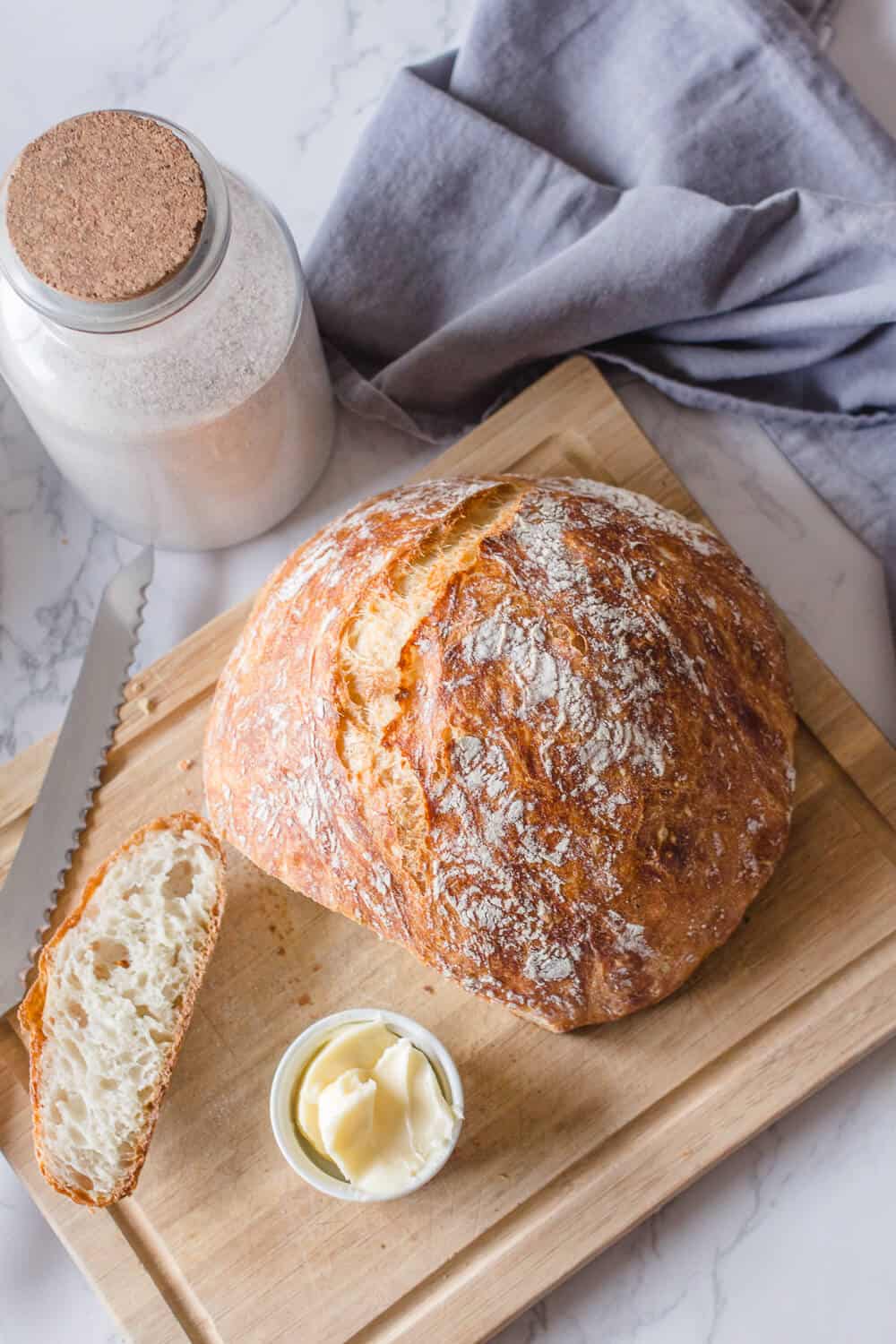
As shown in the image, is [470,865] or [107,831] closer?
[470,865]

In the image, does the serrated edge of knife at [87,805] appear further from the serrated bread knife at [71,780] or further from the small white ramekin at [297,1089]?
the small white ramekin at [297,1089]

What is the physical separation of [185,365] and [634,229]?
2.22ft

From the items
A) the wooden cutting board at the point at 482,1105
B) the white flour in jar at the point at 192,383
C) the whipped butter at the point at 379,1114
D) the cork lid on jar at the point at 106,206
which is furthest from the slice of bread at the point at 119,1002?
the cork lid on jar at the point at 106,206

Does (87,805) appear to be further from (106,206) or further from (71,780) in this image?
(106,206)

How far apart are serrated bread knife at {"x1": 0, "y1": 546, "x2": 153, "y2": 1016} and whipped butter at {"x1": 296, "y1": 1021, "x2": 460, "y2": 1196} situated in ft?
1.41

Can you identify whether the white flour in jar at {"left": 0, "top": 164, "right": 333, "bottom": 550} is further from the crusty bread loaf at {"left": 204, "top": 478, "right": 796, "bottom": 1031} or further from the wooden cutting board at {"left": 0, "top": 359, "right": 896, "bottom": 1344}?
the wooden cutting board at {"left": 0, "top": 359, "right": 896, "bottom": 1344}

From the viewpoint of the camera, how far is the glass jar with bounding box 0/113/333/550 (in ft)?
4.61

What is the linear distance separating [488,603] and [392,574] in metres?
0.12

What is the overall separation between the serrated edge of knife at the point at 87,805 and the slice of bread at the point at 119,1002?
3.3 inches

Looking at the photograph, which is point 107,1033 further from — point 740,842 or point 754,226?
point 754,226

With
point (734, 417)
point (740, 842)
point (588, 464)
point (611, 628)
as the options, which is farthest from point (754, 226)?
point (740, 842)

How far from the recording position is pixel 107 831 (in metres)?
1.77

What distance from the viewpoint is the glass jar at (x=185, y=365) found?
1405 mm

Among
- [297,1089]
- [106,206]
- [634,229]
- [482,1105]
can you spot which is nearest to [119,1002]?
[297,1089]
